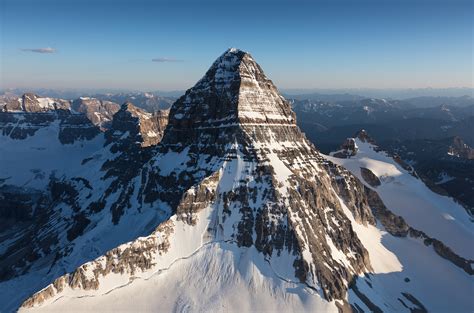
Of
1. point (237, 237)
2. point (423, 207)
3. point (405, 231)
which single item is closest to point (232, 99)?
point (237, 237)

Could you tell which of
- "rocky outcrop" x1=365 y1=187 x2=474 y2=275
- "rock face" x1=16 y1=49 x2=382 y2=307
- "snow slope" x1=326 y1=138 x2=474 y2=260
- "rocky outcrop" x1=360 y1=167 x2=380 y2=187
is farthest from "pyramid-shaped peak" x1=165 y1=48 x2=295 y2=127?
"snow slope" x1=326 y1=138 x2=474 y2=260

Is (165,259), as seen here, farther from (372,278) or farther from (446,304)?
(446,304)

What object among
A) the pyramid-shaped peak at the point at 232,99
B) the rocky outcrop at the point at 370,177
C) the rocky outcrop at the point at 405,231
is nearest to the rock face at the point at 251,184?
the pyramid-shaped peak at the point at 232,99

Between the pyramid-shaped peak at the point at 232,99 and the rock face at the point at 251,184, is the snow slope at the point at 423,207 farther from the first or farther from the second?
the pyramid-shaped peak at the point at 232,99

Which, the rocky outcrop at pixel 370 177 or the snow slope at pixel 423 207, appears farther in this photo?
the rocky outcrop at pixel 370 177

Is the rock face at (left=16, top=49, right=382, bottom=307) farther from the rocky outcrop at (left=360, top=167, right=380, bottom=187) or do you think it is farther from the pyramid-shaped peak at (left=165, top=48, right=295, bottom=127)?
the rocky outcrop at (left=360, top=167, right=380, bottom=187)

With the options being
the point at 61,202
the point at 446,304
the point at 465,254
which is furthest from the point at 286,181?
the point at 61,202

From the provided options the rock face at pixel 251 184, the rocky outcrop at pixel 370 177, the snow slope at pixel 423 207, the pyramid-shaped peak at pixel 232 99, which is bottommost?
the snow slope at pixel 423 207
